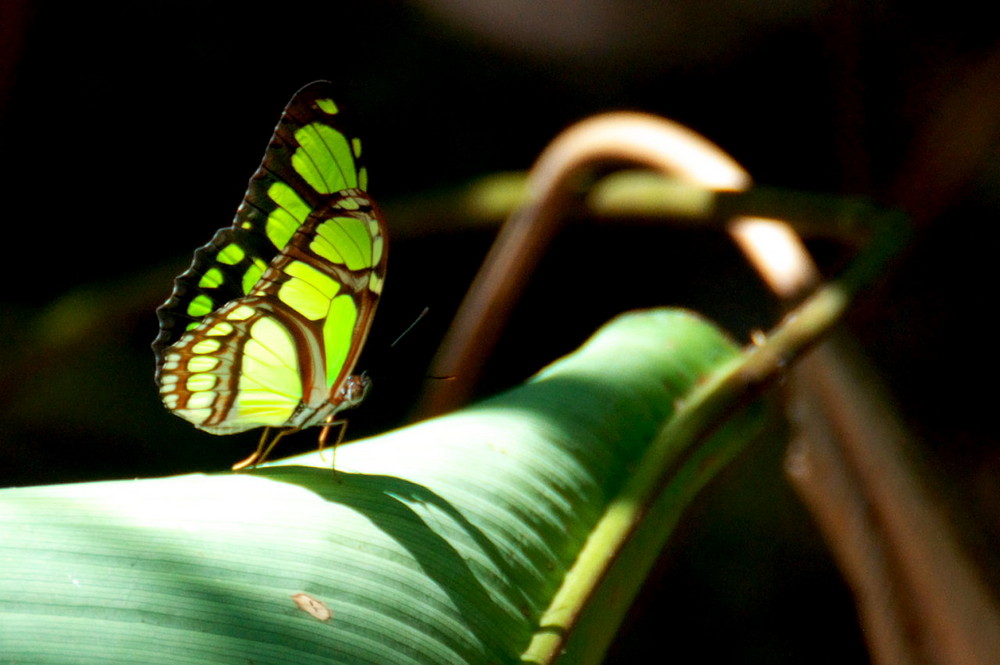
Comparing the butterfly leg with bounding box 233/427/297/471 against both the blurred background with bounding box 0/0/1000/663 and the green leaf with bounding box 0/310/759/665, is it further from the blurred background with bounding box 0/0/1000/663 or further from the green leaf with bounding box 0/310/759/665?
the blurred background with bounding box 0/0/1000/663

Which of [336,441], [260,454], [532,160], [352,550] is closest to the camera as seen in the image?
[352,550]

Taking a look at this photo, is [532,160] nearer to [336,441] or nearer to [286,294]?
[286,294]

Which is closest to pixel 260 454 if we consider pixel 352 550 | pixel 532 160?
pixel 352 550

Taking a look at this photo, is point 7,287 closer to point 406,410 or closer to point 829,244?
point 406,410

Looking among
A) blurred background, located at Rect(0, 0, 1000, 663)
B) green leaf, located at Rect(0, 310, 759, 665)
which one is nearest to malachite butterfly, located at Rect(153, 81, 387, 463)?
green leaf, located at Rect(0, 310, 759, 665)

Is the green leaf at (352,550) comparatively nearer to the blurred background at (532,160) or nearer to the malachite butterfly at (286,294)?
the malachite butterfly at (286,294)
